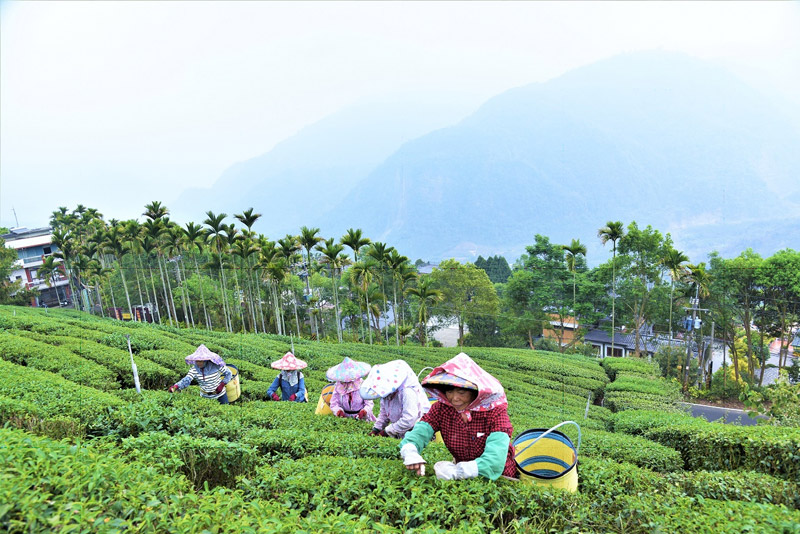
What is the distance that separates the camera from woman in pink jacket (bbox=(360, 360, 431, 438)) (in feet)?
15.3

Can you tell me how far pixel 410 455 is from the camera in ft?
10.5

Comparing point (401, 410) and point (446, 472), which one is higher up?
point (446, 472)

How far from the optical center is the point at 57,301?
5375 centimetres

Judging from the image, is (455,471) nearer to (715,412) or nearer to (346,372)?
(346,372)

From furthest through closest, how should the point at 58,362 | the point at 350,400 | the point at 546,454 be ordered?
1. the point at 58,362
2. the point at 350,400
3. the point at 546,454

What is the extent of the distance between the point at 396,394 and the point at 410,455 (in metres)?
1.64

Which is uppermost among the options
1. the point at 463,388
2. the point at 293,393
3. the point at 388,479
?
the point at 463,388

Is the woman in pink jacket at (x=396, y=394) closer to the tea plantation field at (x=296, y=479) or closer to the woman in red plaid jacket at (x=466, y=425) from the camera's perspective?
the tea plantation field at (x=296, y=479)

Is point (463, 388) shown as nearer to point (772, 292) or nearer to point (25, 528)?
point (25, 528)

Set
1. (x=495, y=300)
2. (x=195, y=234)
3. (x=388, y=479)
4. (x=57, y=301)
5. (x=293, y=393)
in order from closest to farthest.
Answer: (x=388, y=479) → (x=293, y=393) → (x=195, y=234) → (x=495, y=300) → (x=57, y=301)

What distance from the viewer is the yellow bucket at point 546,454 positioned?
3494 mm

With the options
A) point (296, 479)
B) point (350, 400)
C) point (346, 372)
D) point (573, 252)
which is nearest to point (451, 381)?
point (296, 479)

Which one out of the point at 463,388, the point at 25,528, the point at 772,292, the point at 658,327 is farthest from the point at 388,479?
the point at 658,327

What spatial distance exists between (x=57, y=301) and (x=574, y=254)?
201 feet
